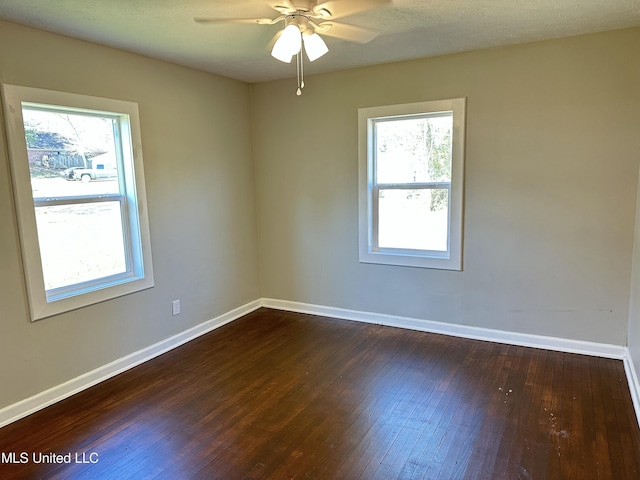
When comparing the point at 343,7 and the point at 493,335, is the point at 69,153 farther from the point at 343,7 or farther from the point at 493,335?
the point at 493,335

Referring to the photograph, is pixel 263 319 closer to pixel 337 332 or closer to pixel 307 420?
pixel 337 332

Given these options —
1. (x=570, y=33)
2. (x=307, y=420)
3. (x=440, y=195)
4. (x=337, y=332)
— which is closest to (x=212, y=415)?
(x=307, y=420)

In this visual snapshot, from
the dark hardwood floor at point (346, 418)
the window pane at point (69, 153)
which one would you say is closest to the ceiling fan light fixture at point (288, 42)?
the window pane at point (69, 153)

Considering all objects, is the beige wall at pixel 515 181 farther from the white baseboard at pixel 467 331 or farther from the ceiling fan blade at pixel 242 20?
the ceiling fan blade at pixel 242 20

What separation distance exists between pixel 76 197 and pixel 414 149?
2801mm

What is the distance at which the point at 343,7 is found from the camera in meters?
2.33

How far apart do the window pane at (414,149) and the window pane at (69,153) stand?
234cm

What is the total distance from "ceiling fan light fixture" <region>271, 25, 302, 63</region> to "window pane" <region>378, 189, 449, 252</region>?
1.94m

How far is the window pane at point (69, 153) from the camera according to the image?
2.71 metres

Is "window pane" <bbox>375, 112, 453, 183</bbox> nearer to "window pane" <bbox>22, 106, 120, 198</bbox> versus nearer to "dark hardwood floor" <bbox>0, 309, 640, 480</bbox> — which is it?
"dark hardwood floor" <bbox>0, 309, 640, 480</bbox>

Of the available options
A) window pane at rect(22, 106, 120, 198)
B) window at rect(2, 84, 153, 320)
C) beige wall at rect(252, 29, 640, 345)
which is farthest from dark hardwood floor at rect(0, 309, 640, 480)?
window pane at rect(22, 106, 120, 198)

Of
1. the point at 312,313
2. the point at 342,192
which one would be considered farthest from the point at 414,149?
the point at 312,313

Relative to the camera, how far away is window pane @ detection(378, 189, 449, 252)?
3768 millimetres

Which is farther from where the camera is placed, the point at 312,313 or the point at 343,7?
the point at 312,313
